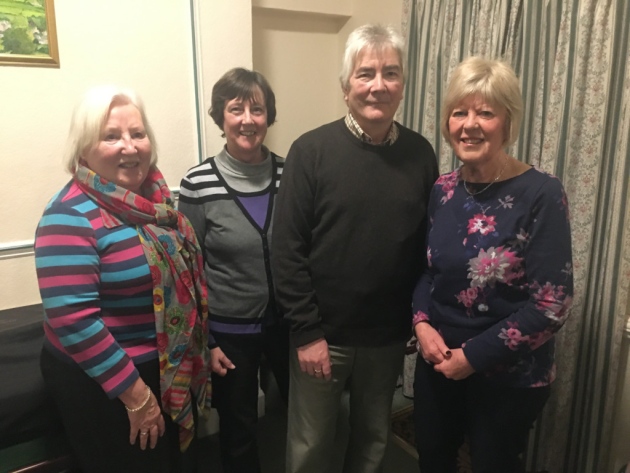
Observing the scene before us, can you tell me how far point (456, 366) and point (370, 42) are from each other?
0.89 m

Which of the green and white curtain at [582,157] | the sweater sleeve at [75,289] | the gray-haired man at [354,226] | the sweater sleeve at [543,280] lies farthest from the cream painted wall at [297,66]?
the sweater sleeve at [543,280]

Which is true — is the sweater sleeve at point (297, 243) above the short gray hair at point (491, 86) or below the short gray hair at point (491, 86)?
below

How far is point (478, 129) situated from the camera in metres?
1.25

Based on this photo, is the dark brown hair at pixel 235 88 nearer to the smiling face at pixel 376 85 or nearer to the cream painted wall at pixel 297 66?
the smiling face at pixel 376 85

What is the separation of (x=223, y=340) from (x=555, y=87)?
1.44 meters

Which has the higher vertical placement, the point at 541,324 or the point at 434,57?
the point at 434,57

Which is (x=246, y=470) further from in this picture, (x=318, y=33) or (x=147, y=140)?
(x=318, y=33)

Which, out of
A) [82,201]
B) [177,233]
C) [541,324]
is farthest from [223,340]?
[541,324]

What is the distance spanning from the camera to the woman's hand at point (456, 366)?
1271 mm

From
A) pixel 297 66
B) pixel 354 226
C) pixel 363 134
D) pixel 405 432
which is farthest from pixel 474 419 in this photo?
pixel 297 66

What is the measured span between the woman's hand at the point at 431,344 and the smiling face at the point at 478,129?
47cm

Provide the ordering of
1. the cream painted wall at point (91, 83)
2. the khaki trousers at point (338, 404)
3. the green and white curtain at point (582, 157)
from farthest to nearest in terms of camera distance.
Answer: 1. the cream painted wall at point (91, 83)
2. the green and white curtain at point (582, 157)
3. the khaki trousers at point (338, 404)

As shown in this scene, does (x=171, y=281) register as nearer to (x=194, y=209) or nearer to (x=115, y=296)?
(x=115, y=296)

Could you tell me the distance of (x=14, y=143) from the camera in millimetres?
1830
